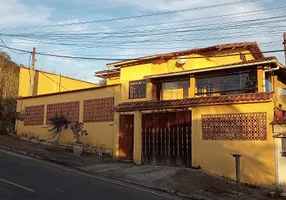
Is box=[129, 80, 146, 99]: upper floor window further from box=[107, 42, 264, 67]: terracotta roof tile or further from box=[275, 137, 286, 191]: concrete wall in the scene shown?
box=[275, 137, 286, 191]: concrete wall

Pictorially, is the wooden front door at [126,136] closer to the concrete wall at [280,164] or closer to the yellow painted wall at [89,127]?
the yellow painted wall at [89,127]

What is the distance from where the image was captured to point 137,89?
17797mm

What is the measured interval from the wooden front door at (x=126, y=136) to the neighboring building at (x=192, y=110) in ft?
0.17

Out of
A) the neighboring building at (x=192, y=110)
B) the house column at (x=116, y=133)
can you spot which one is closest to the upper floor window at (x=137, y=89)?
the neighboring building at (x=192, y=110)

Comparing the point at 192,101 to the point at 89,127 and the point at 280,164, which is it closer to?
the point at 280,164

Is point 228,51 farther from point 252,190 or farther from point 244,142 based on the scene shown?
point 252,190

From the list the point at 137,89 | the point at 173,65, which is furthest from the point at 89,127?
the point at 173,65

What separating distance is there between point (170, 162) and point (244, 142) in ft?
11.7

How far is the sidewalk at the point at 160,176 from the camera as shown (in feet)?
37.2

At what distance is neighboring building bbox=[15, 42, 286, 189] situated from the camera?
Answer: 1334 centimetres

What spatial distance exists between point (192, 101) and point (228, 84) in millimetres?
1710

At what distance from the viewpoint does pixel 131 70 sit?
18359 mm

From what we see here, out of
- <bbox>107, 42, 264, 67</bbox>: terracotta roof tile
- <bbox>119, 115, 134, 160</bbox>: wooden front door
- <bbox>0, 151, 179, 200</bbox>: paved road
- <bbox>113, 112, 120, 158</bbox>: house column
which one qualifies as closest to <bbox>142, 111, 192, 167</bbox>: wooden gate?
<bbox>119, 115, 134, 160</bbox>: wooden front door

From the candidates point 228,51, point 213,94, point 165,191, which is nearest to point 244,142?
point 213,94
